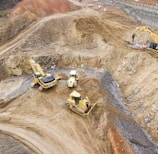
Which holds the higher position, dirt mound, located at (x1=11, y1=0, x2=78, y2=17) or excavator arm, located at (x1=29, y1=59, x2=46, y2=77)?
dirt mound, located at (x1=11, y1=0, x2=78, y2=17)

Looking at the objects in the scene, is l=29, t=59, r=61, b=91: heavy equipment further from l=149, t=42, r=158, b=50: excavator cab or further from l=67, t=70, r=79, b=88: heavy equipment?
l=149, t=42, r=158, b=50: excavator cab

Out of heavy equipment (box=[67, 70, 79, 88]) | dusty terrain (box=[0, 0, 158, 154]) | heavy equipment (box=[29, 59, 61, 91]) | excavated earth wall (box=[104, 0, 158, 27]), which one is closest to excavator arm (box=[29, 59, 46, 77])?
heavy equipment (box=[29, 59, 61, 91])

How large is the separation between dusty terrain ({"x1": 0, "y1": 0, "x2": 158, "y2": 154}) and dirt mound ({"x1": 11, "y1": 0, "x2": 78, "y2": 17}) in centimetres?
57

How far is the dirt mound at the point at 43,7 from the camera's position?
3988 centimetres

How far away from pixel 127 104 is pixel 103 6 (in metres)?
23.7

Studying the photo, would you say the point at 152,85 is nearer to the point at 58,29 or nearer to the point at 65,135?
the point at 65,135

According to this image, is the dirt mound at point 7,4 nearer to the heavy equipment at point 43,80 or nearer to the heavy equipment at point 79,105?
the heavy equipment at point 43,80

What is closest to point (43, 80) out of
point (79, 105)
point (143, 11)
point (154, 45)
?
point (79, 105)

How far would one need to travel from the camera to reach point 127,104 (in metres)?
25.9

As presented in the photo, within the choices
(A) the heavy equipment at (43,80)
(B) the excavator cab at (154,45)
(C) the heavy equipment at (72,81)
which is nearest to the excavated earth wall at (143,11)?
(B) the excavator cab at (154,45)

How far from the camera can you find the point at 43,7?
136 feet

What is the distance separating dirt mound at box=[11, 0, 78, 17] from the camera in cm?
3988

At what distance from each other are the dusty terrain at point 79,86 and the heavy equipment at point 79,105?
455 millimetres

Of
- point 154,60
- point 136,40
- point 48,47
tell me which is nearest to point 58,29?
point 48,47
